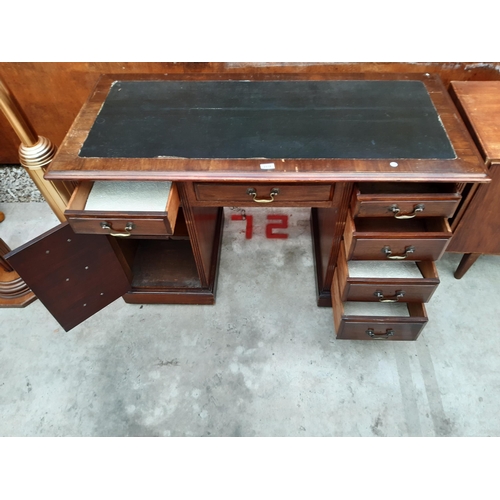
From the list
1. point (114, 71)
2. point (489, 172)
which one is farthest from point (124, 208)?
point (489, 172)

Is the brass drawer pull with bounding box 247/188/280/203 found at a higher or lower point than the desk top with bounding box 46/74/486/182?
lower

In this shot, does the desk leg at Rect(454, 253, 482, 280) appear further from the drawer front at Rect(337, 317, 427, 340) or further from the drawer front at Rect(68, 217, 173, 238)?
the drawer front at Rect(68, 217, 173, 238)

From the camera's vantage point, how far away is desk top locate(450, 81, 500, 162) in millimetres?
1379

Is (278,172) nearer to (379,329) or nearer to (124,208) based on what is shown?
(124,208)

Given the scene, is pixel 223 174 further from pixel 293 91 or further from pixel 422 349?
pixel 422 349

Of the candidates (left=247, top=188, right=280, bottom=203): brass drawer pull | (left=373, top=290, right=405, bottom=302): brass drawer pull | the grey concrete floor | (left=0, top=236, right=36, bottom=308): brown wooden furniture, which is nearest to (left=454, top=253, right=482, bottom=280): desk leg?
the grey concrete floor

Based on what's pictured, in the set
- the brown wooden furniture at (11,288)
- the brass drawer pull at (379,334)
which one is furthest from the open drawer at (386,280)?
the brown wooden furniture at (11,288)

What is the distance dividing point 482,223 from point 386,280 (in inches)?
21.0

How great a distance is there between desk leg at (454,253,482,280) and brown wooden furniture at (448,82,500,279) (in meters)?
0.08

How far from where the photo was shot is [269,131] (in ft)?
4.44

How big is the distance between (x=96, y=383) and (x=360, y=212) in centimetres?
130

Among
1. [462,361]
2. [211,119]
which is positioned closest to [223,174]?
[211,119]

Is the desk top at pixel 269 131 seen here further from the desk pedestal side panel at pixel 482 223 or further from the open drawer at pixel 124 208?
the desk pedestal side panel at pixel 482 223

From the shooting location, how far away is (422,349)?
1.74 m
